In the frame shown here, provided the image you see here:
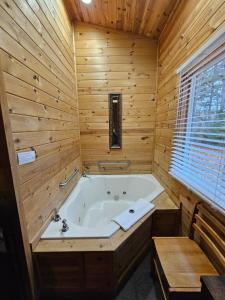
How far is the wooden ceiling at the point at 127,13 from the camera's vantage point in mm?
1847

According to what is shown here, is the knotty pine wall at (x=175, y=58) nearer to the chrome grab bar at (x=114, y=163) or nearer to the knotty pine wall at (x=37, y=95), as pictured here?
the chrome grab bar at (x=114, y=163)

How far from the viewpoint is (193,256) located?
1.19m

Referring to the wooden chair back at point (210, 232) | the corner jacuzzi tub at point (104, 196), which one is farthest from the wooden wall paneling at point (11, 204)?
the wooden chair back at point (210, 232)

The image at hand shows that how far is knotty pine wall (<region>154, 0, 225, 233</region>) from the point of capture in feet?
4.07

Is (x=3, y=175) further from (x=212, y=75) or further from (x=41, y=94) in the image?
(x=212, y=75)

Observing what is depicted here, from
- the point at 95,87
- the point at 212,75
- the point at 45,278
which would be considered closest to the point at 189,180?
the point at 212,75

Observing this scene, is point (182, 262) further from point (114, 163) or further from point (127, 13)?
point (127, 13)

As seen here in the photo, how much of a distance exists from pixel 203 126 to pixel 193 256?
→ 1.04m

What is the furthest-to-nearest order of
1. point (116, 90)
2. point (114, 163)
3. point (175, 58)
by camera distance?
point (114, 163) → point (116, 90) → point (175, 58)

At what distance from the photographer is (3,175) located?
95 centimetres

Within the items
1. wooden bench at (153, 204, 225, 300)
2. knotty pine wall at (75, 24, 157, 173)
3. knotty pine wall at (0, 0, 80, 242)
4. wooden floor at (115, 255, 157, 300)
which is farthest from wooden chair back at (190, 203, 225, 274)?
knotty pine wall at (75, 24, 157, 173)

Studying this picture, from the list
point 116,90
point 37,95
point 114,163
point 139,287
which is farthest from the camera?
point 114,163

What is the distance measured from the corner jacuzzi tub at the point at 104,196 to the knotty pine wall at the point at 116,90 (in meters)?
0.24

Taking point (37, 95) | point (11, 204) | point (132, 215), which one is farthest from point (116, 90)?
point (11, 204)
